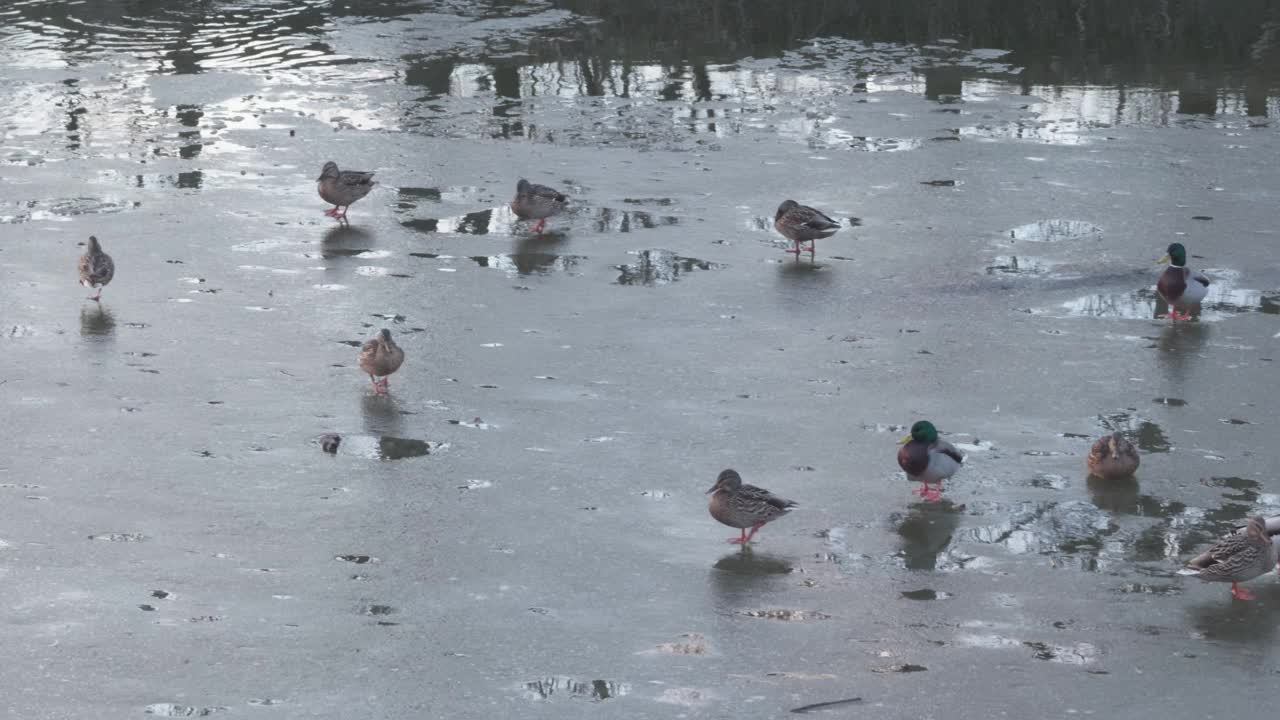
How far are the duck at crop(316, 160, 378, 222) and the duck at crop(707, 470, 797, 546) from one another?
305 inches

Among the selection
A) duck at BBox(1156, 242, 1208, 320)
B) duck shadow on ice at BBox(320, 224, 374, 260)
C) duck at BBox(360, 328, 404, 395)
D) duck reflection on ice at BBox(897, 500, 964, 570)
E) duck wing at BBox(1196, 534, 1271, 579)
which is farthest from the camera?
duck shadow on ice at BBox(320, 224, 374, 260)

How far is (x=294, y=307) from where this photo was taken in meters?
12.9

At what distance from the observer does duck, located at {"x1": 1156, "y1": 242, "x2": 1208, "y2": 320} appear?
1262 cm

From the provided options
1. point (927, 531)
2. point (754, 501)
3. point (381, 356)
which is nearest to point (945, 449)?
point (927, 531)

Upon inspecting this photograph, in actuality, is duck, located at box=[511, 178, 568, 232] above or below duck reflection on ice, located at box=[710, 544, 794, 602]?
above

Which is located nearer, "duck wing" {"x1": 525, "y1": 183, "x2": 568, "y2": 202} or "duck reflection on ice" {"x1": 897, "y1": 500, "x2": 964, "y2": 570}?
"duck reflection on ice" {"x1": 897, "y1": 500, "x2": 964, "y2": 570}

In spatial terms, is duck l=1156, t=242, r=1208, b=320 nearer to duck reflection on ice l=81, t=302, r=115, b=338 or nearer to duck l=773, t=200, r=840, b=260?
duck l=773, t=200, r=840, b=260

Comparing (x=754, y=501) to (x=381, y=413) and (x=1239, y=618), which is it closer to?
(x=1239, y=618)

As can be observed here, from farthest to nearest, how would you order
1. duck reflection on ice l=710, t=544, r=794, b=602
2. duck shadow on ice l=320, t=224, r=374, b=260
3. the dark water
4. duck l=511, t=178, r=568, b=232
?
duck l=511, t=178, r=568, b=232 → duck shadow on ice l=320, t=224, r=374, b=260 → duck reflection on ice l=710, t=544, r=794, b=602 → the dark water

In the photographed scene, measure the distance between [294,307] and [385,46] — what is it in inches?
461

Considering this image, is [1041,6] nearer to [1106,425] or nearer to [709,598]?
[1106,425]

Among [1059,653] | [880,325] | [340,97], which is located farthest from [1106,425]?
[340,97]

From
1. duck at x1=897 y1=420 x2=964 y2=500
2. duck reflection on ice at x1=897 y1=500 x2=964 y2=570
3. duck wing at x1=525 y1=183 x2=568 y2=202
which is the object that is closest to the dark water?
duck reflection on ice at x1=897 y1=500 x2=964 y2=570

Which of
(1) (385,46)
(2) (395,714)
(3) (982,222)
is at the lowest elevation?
(2) (395,714)
